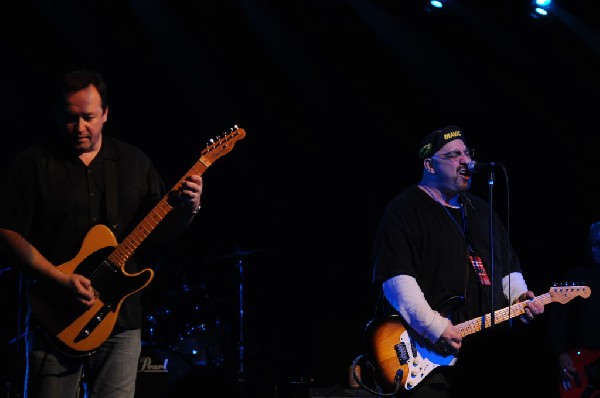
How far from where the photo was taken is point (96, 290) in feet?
12.6

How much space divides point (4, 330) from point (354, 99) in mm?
4224

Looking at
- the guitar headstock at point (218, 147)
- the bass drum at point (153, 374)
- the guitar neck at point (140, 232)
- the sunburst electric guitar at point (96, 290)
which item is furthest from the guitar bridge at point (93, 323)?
the bass drum at point (153, 374)

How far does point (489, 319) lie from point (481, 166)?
96 cm

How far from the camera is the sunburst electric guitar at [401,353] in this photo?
4.74 metres

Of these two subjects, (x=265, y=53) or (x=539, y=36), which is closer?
(x=539, y=36)

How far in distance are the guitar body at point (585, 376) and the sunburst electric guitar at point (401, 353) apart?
→ 3.38 m

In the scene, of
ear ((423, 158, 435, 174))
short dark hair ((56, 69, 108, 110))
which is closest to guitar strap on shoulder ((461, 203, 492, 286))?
ear ((423, 158, 435, 174))

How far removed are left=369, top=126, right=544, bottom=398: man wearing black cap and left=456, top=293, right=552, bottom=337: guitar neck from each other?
0.04 meters

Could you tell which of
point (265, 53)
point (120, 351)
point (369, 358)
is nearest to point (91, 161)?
point (120, 351)

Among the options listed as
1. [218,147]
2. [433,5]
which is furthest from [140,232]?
[433,5]

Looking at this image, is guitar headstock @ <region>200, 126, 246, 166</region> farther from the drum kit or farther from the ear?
the drum kit

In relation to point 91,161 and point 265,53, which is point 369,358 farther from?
point 265,53

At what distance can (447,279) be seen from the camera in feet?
15.9

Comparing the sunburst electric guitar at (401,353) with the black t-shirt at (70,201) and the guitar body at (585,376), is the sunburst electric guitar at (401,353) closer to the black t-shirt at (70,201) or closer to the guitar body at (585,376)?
the black t-shirt at (70,201)
